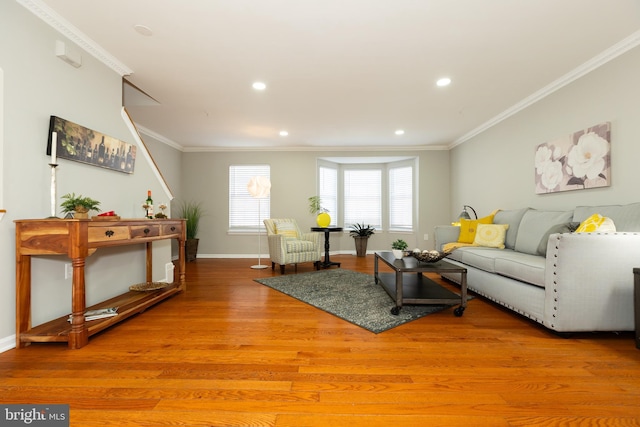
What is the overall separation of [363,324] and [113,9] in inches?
121

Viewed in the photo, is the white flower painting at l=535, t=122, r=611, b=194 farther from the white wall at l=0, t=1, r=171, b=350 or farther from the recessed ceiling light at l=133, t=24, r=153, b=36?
the white wall at l=0, t=1, r=171, b=350

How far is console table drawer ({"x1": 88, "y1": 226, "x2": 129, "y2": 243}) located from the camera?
1.94m

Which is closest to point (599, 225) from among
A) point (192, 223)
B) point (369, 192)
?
point (369, 192)

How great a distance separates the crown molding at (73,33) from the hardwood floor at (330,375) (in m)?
2.38

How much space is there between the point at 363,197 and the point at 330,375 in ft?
18.2

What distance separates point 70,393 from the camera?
4.44 feet

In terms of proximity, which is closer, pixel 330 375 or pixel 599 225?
pixel 330 375

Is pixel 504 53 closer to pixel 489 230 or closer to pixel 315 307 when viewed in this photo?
pixel 489 230

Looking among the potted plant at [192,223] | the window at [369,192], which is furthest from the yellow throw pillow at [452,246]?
the potted plant at [192,223]

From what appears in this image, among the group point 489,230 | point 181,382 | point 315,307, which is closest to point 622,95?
point 489,230

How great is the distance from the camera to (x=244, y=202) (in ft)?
20.2

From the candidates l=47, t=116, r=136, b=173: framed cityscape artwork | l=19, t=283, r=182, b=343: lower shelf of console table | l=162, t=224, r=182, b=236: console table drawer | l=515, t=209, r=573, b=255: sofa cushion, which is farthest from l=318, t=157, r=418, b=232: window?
l=19, t=283, r=182, b=343: lower shelf of console table

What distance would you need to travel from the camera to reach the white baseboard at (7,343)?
1.78 metres

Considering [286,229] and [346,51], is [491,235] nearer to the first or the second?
[346,51]
